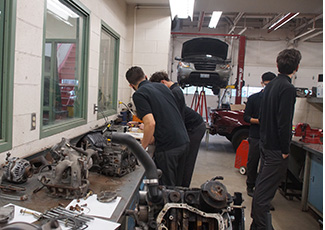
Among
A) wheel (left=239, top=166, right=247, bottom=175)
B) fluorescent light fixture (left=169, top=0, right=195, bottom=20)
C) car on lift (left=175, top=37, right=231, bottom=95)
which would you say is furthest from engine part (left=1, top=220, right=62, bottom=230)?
car on lift (left=175, top=37, right=231, bottom=95)

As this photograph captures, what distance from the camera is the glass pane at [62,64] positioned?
2711 mm

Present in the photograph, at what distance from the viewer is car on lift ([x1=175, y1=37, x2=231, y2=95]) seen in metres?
6.09

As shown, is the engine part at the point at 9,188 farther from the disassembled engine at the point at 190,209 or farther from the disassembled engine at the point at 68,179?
the disassembled engine at the point at 190,209

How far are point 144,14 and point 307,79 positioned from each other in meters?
8.40

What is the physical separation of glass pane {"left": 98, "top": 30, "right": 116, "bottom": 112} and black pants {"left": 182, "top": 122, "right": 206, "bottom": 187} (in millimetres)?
1667

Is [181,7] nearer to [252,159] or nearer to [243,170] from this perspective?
[252,159]

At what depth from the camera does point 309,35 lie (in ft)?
33.4

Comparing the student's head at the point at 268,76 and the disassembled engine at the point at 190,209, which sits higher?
the student's head at the point at 268,76

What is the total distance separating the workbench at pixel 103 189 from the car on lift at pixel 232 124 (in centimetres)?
384

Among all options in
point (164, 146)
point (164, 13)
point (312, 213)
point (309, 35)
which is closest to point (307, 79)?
point (309, 35)

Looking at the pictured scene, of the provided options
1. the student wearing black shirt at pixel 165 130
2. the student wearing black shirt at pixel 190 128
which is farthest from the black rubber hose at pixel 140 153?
the student wearing black shirt at pixel 190 128

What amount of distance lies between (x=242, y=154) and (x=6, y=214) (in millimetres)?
4051

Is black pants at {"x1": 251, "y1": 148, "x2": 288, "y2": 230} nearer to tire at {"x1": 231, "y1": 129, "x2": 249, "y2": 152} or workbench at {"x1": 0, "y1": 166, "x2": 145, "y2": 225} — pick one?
workbench at {"x1": 0, "y1": 166, "x2": 145, "y2": 225}

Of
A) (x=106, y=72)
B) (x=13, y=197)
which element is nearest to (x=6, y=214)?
(x=13, y=197)
